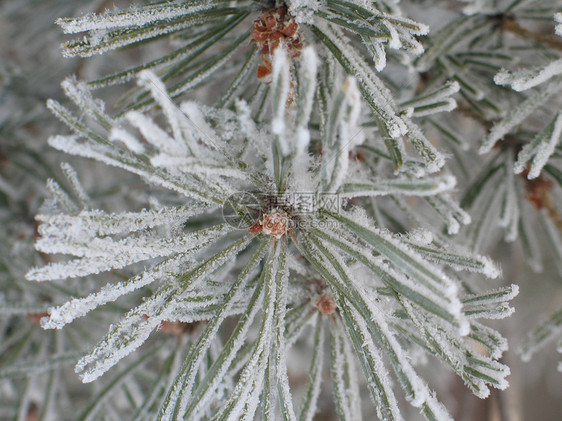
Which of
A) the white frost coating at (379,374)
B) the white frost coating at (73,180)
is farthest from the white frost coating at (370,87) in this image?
the white frost coating at (73,180)

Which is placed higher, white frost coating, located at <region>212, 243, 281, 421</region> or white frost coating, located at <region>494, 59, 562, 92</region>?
white frost coating, located at <region>494, 59, 562, 92</region>

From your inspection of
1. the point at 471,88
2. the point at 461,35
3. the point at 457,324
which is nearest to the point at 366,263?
the point at 457,324

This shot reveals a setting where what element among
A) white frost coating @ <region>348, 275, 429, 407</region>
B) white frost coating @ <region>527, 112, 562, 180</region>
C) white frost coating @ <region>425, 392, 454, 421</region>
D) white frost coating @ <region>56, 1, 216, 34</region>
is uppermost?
white frost coating @ <region>56, 1, 216, 34</region>

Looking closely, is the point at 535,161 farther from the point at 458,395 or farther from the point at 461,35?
the point at 458,395

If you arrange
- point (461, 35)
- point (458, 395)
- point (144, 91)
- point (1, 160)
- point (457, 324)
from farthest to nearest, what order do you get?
point (458, 395) < point (1, 160) < point (461, 35) < point (144, 91) < point (457, 324)

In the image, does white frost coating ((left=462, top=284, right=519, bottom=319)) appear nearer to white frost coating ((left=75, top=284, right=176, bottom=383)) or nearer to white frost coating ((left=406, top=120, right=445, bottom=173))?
white frost coating ((left=406, top=120, right=445, bottom=173))

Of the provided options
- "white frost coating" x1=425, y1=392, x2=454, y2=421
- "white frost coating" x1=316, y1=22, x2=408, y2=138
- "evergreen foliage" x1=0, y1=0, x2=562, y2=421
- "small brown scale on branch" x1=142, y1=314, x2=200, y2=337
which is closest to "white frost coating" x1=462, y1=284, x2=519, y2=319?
"evergreen foliage" x1=0, y1=0, x2=562, y2=421

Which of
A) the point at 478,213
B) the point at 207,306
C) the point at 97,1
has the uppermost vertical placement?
the point at 97,1
